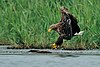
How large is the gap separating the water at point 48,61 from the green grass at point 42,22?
1425 millimetres

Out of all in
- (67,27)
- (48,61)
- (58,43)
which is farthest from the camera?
(67,27)

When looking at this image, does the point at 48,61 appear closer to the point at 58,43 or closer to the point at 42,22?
the point at 58,43

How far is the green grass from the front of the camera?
36.9 ft

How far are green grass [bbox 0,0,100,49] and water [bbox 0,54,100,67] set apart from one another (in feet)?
4.67

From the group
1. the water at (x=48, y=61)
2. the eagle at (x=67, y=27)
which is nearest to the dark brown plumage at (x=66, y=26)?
the eagle at (x=67, y=27)

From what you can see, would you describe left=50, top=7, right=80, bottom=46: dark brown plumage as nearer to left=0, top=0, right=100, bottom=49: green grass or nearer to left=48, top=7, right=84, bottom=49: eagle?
left=48, top=7, right=84, bottom=49: eagle

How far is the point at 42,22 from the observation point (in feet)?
40.0

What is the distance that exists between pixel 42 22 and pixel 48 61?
3234 mm

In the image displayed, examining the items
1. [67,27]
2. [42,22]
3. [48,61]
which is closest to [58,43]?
[67,27]

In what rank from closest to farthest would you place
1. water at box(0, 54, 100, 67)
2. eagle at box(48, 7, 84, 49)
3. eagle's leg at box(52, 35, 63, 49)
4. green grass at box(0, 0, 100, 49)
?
water at box(0, 54, 100, 67), eagle's leg at box(52, 35, 63, 49), green grass at box(0, 0, 100, 49), eagle at box(48, 7, 84, 49)

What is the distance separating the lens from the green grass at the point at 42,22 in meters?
11.3

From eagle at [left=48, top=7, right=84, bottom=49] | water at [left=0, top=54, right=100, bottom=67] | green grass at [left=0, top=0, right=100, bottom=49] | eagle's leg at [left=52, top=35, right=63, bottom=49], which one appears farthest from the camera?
eagle at [left=48, top=7, right=84, bottom=49]

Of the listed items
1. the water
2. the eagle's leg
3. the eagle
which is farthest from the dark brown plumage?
the water

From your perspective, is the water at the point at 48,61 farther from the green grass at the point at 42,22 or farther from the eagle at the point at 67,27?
the eagle at the point at 67,27
